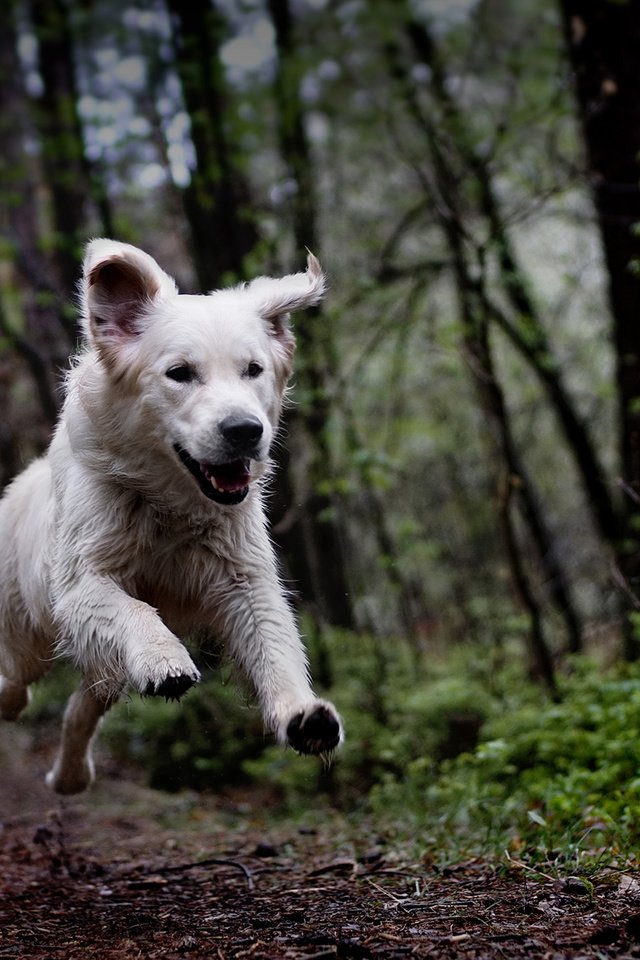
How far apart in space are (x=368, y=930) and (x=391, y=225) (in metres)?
11.9

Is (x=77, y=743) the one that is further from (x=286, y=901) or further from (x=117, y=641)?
(x=117, y=641)

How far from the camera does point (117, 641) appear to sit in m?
4.06

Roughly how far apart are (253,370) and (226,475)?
0.51 meters

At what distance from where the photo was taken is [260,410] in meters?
4.11

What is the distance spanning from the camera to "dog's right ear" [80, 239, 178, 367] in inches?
175

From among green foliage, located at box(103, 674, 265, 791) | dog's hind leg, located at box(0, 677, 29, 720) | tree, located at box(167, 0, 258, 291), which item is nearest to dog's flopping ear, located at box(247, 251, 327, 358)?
dog's hind leg, located at box(0, 677, 29, 720)

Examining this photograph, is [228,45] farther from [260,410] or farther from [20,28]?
[260,410]

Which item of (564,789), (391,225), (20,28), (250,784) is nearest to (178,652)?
(564,789)

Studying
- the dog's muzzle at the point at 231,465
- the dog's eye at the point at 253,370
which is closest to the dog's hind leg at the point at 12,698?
the dog's muzzle at the point at 231,465

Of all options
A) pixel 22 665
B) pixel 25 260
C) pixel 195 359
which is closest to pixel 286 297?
pixel 195 359

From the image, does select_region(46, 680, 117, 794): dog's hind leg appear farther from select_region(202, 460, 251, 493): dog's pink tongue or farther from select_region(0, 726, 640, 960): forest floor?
select_region(202, 460, 251, 493): dog's pink tongue

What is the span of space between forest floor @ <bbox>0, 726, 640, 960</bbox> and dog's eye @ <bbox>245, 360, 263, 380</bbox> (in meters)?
2.32

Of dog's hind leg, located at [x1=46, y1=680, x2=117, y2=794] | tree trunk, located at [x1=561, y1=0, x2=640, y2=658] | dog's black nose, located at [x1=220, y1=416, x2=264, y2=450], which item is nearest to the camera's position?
dog's black nose, located at [x1=220, y1=416, x2=264, y2=450]

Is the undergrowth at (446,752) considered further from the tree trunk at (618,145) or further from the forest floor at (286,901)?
the tree trunk at (618,145)
